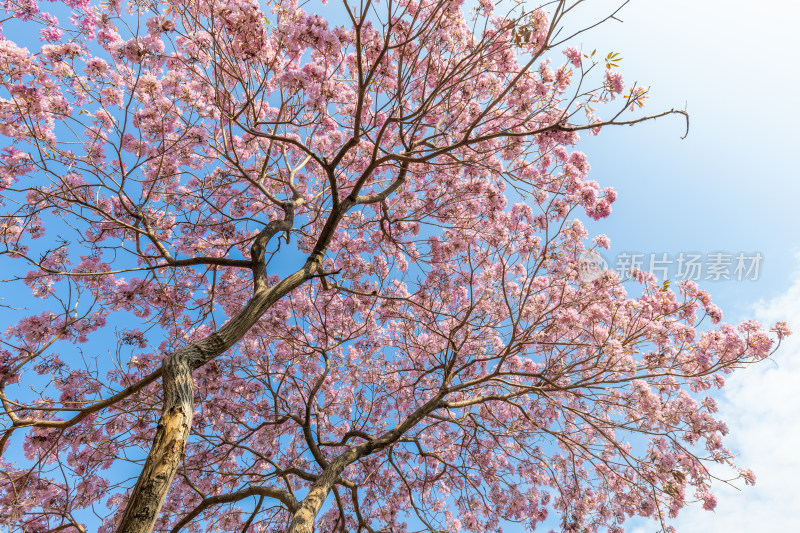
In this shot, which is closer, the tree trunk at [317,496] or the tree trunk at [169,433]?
the tree trunk at [169,433]

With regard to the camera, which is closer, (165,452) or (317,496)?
(165,452)

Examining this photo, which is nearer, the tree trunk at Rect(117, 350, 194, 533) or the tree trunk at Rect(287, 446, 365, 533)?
the tree trunk at Rect(117, 350, 194, 533)

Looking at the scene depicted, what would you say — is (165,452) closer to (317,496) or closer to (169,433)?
(169,433)

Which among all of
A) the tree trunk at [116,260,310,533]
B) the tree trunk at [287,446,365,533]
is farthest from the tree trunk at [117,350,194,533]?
the tree trunk at [287,446,365,533]

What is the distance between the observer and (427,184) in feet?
22.0

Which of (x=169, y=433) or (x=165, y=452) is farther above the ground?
(x=169, y=433)

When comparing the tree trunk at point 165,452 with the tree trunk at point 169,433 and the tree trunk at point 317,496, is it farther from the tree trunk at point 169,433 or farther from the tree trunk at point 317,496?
the tree trunk at point 317,496

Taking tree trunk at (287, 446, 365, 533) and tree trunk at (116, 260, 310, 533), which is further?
tree trunk at (287, 446, 365, 533)

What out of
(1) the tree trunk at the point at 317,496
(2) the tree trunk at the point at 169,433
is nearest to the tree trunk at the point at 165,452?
(2) the tree trunk at the point at 169,433

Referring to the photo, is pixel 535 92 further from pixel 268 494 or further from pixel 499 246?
pixel 268 494

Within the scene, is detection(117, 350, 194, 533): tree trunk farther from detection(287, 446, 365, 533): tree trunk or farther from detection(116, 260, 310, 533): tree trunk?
detection(287, 446, 365, 533): tree trunk

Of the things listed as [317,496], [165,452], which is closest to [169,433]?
[165,452]

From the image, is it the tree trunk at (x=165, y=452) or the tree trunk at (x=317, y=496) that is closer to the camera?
the tree trunk at (x=165, y=452)

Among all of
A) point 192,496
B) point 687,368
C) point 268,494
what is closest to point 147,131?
point 268,494
